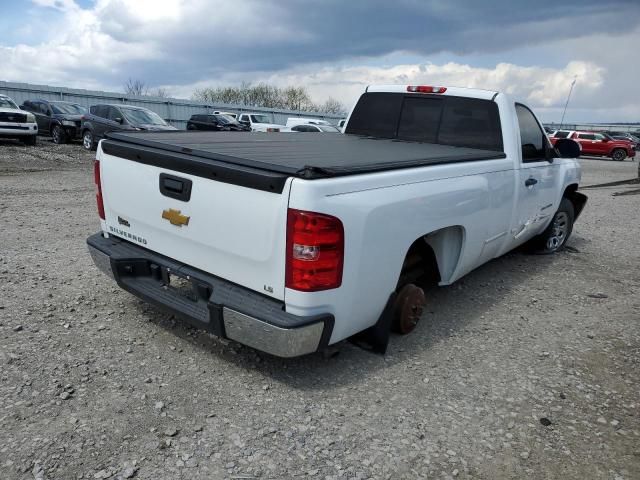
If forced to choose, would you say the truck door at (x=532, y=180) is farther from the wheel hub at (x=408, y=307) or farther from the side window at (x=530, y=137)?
the wheel hub at (x=408, y=307)

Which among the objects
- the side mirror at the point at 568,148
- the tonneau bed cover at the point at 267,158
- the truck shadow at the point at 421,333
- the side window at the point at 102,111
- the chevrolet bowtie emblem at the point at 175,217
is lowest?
the truck shadow at the point at 421,333

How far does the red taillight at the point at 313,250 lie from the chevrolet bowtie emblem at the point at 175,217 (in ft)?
2.84

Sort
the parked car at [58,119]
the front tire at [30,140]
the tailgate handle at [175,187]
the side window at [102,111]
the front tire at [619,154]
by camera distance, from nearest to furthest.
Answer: the tailgate handle at [175,187], the side window at [102,111], the front tire at [30,140], the parked car at [58,119], the front tire at [619,154]

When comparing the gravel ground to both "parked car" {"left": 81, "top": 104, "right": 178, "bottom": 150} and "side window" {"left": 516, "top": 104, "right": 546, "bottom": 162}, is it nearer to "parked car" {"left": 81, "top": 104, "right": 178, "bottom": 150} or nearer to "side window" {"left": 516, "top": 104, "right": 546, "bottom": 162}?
"side window" {"left": 516, "top": 104, "right": 546, "bottom": 162}

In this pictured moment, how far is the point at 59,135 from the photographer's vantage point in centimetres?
1862

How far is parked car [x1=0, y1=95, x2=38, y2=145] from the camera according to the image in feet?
53.1

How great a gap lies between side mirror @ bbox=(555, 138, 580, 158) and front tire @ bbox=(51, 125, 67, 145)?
17916 mm

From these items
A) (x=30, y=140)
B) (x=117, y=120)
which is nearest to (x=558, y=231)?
(x=117, y=120)

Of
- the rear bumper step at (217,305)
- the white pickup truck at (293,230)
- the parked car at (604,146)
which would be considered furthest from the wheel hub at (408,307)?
the parked car at (604,146)

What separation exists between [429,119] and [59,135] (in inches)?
690

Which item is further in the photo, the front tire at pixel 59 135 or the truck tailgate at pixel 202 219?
the front tire at pixel 59 135

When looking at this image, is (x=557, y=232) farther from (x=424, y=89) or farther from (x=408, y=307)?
(x=408, y=307)

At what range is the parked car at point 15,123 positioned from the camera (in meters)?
16.2

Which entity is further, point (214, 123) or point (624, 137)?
point (624, 137)
